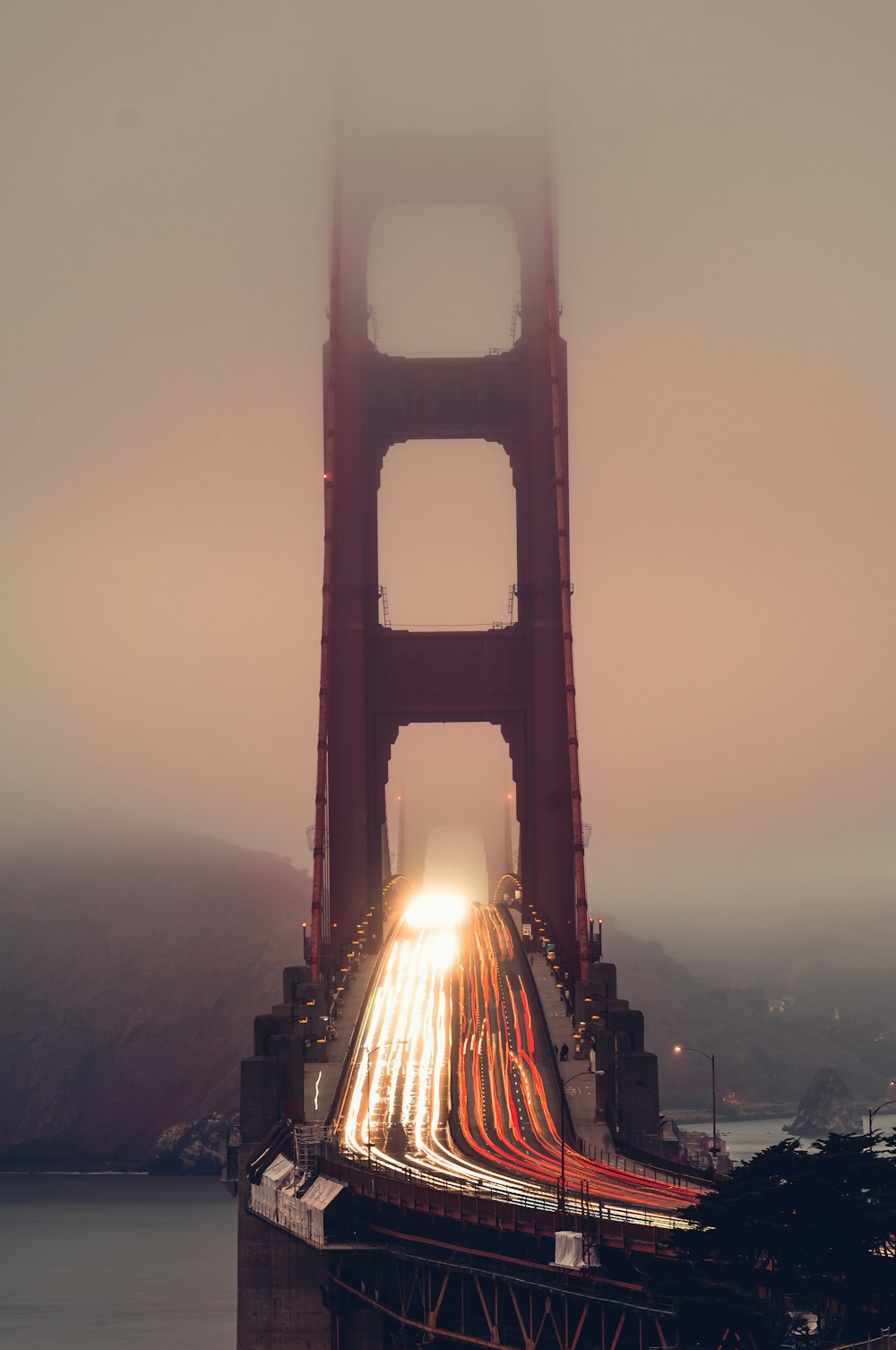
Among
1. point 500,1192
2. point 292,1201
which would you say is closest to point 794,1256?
point 500,1192

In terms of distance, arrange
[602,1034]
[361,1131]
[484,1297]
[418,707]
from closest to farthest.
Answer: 1. [484,1297]
2. [361,1131]
3. [602,1034]
4. [418,707]

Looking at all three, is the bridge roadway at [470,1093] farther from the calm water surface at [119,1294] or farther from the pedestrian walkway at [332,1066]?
the calm water surface at [119,1294]

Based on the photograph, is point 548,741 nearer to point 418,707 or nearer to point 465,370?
point 418,707

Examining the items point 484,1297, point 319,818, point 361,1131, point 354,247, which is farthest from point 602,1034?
point 354,247

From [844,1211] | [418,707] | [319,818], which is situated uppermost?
[418,707]

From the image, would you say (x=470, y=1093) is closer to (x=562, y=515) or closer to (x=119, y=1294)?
(x=562, y=515)

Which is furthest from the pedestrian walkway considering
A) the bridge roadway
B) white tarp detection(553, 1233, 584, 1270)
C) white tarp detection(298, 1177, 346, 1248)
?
white tarp detection(553, 1233, 584, 1270)
